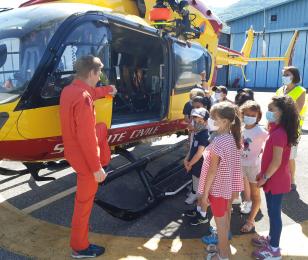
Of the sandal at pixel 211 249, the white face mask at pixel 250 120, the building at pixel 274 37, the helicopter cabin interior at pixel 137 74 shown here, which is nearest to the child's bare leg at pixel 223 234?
the sandal at pixel 211 249

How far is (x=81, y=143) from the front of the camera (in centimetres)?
281

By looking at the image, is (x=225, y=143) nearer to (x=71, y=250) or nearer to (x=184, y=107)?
(x=71, y=250)

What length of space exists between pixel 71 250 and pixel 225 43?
96.4 ft

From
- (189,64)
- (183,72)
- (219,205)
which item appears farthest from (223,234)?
(189,64)

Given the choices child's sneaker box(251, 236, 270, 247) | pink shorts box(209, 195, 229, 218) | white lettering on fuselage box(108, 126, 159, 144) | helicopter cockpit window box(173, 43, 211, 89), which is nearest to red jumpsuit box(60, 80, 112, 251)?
white lettering on fuselage box(108, 126, 159, 144)

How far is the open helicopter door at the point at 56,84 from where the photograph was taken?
10.5 feet

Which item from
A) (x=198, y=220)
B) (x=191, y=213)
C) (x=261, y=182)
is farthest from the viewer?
(x=191, y=213)

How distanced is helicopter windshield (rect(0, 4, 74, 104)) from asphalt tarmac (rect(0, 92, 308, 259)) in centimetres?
133

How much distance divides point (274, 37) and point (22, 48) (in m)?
27.3

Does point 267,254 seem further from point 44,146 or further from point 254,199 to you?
point 44,146

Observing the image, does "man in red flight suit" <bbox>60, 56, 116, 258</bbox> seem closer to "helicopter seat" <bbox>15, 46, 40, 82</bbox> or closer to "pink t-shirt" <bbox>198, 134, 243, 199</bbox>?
"helicopter seat" <bbox>15, 46, 40, 82</bbox>

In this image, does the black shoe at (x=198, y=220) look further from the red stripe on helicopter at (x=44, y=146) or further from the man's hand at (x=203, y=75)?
the man's hand at (x=203, y=75)

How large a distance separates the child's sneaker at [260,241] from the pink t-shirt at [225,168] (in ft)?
2.52

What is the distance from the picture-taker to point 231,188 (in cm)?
296
